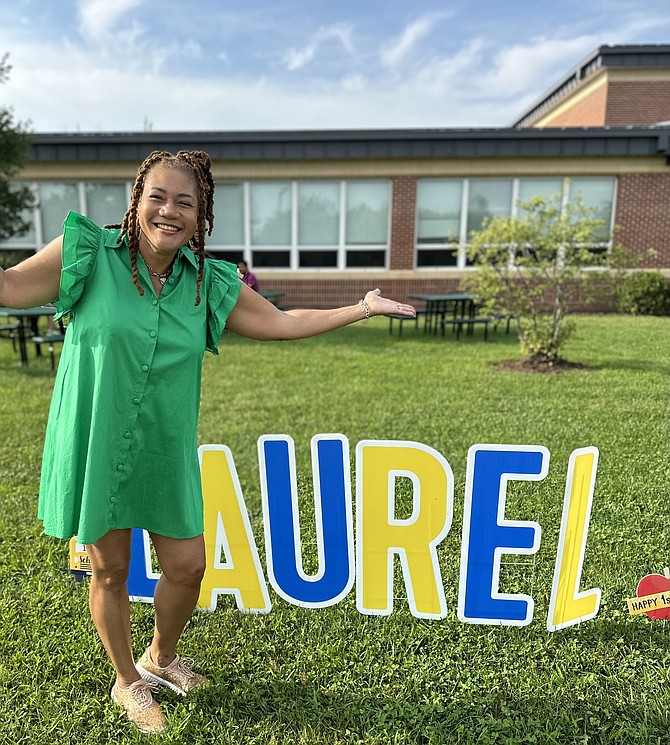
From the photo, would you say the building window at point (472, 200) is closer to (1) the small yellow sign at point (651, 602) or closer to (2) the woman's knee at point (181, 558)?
(1) the small yellow sign at point (651, 602)

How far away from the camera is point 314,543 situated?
3541 millimetres

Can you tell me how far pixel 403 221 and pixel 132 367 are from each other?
13690 mm

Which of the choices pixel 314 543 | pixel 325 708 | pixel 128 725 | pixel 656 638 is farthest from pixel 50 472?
pixel 656 638

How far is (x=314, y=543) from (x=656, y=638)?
176cm

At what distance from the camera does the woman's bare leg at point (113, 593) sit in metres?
2.03

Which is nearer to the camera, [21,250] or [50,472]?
[50,472]

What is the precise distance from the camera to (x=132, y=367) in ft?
6.19

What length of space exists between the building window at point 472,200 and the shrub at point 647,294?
176 cm

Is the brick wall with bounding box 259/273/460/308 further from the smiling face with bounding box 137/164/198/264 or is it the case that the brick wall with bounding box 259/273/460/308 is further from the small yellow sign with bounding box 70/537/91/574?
the smiling face with bounding box 137/164/198/264

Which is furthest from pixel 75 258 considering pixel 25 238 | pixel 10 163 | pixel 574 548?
pixel 25 238

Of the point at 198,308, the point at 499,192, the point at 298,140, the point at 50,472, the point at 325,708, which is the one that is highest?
the point at 298,140

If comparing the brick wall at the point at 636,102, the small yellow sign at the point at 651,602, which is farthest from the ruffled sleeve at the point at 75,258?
the brick wall at the point at 636,102

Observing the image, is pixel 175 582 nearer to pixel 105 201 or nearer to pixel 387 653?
pixel 387 653

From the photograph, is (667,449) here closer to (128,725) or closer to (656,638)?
(656,638)
